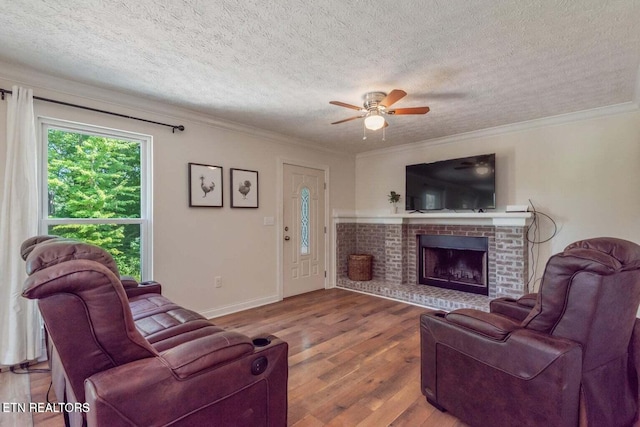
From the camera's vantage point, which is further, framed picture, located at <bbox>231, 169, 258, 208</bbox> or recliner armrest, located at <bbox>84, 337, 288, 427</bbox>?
framed picture, located at <bbox>231, 169, 258, 208</bbox>

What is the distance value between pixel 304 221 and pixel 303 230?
0.14 m

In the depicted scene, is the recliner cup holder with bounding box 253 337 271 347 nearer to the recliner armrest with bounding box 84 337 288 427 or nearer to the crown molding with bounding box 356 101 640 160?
the recliner armrest with bounding box 84 337 288 427

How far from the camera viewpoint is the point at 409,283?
4738mm

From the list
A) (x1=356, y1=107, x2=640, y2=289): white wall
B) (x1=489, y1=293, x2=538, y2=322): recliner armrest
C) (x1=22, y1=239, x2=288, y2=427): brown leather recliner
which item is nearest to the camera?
(x1=22, y1=239, x2=288, y2=427): brown leather recliner

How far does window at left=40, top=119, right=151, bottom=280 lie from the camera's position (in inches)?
104

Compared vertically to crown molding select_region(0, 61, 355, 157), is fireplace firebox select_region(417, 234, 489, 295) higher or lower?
lower

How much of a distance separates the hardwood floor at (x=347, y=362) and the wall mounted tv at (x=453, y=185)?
1.51 meters

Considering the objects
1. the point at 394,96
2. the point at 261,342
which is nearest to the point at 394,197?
the point at 394,96

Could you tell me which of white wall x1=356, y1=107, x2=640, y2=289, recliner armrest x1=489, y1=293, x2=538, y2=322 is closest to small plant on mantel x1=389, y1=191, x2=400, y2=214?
white wall x1=356, y1=107, x2=640, y2=289

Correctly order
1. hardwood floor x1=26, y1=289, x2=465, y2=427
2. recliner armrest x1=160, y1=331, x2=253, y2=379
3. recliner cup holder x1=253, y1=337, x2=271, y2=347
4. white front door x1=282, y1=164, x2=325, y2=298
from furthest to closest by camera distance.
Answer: white front door x1=282, y1=164, x2=325, y2=298
hardwood floor x1=26, y1=289, x2=465, y2=427
recliner cup holder x1=253, y1=337, x2=271, y2=347
recliner armrest x1=160, y1=331, x2=253, y2=379

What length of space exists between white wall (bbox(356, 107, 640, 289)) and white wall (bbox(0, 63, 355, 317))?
2854 mm

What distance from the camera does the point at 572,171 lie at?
136 inches

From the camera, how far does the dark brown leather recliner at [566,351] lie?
1312 millimetres

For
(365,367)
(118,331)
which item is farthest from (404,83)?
(118,331)
